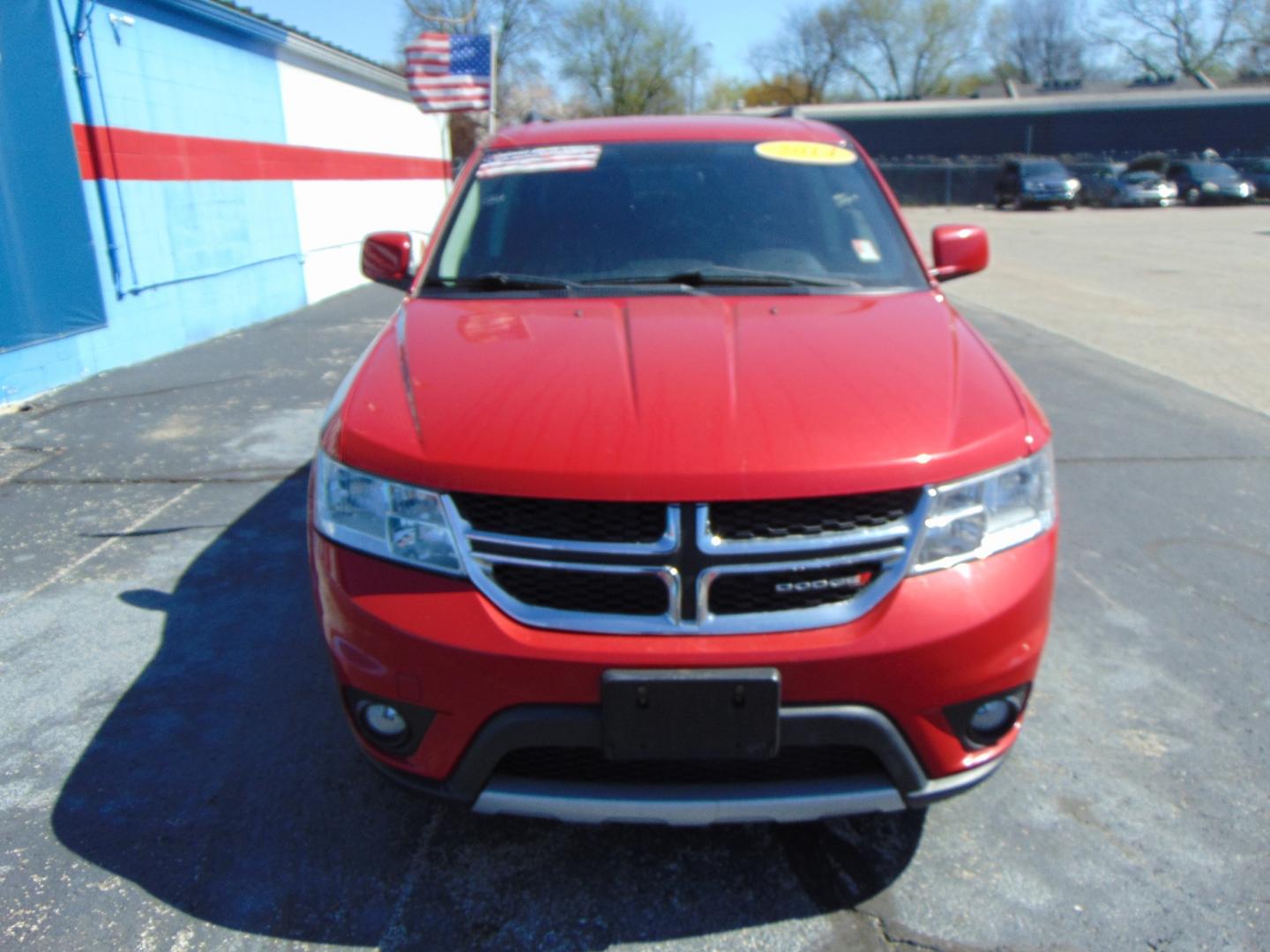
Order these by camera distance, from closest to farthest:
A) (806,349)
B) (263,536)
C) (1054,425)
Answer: (806,349) → (263,536) → (1054,425)

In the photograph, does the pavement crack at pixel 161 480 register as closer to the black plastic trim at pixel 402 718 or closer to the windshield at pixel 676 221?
the windshield at pixel 676 221

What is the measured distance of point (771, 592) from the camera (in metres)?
2.13

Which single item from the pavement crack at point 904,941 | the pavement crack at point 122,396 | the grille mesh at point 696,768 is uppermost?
the grille mesh at point 696,768

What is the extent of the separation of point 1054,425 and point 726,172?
12.7 feet

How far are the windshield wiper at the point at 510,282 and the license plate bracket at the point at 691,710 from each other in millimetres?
1498

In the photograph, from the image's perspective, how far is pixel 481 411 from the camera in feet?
7.63

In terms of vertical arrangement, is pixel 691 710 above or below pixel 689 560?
below

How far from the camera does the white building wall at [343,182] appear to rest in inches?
508

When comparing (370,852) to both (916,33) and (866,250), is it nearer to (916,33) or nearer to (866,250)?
(866,250)

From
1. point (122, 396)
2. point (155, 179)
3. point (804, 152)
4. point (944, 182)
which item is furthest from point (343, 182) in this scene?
point (944, 182)

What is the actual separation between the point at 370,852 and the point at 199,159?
9.54 metres

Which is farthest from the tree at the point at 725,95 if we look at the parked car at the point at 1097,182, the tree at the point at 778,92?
the parked car at the point at 1097,182

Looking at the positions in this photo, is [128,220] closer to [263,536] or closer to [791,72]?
[263,536]

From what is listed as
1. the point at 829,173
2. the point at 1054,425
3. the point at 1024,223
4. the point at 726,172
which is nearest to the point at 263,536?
the point at 726,172
